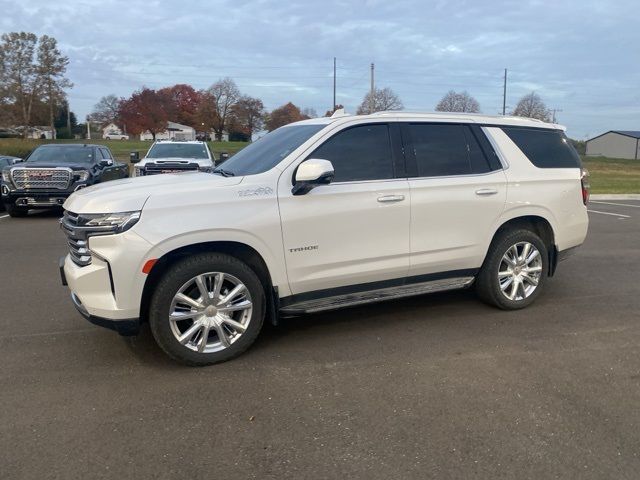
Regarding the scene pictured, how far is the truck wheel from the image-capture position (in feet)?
12.6

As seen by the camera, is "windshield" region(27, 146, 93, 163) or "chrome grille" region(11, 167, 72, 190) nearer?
"chrome grille" region(11, 167, 72, 190)

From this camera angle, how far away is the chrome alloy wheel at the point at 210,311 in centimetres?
391

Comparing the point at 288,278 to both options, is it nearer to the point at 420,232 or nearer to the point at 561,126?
the point at 420,232

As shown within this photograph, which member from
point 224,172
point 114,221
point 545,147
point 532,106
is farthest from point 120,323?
point 532,106

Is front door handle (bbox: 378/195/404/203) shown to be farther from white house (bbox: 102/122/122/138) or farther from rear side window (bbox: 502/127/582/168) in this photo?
white house (bbox: 102/122/122/138)

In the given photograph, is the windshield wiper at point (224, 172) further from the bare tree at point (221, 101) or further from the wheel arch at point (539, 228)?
the bare tree at point (221, 101)

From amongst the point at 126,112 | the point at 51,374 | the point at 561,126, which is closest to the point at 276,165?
the point at 51,374

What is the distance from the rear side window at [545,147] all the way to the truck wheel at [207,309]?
3085 mm

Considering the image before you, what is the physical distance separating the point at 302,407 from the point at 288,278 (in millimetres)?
1105

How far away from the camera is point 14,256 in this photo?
7883mm

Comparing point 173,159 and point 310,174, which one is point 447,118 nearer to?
point 310,174

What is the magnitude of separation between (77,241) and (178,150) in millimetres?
10878

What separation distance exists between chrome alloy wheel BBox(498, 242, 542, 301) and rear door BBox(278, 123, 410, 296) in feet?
3.94

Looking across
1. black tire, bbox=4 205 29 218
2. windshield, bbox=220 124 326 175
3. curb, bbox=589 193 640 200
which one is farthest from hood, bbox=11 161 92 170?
curb, bbox=589 193 640 200
